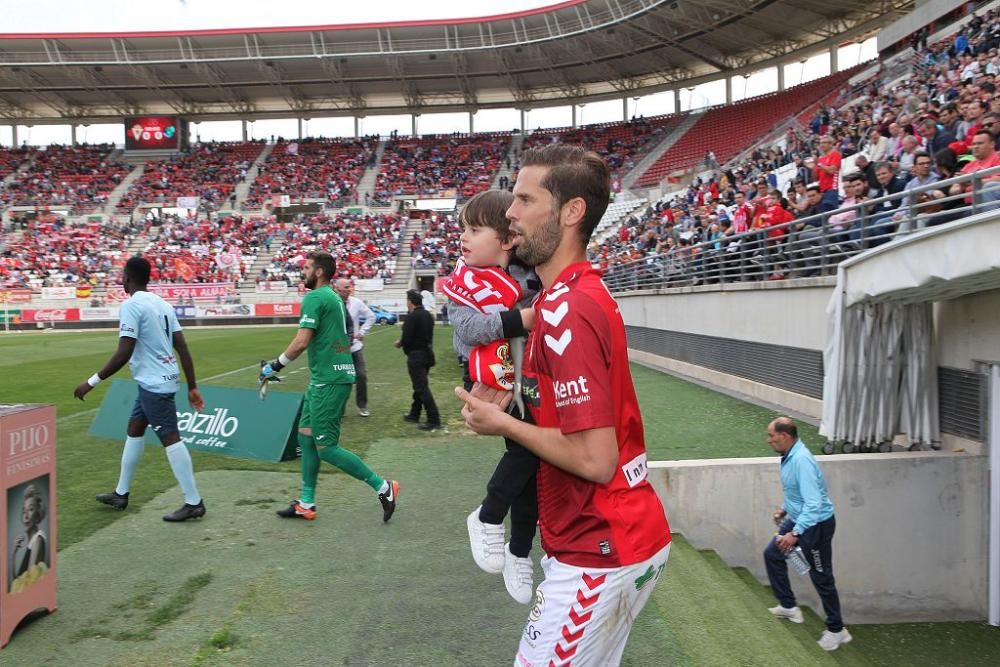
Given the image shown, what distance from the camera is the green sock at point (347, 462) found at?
18.2 feet

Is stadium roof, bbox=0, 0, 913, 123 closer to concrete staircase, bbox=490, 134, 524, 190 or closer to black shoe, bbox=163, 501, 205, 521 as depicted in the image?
concrete staircase, bbox=490, 134, 524, 190

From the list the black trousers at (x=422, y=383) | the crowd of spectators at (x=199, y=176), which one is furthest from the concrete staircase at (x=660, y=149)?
the black trousers at (x=422, y=383)

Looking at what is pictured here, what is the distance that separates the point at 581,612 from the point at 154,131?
68.4m

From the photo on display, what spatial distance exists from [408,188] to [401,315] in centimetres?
1653

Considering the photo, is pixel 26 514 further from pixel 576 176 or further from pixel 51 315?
pixel 51 315

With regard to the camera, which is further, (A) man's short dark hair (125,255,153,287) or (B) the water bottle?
(B) the water bottle

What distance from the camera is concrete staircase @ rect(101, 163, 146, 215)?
55781mm

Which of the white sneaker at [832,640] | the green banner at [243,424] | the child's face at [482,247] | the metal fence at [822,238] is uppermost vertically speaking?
the metal fence at [822,238]

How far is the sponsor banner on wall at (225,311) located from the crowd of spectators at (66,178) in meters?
19.9

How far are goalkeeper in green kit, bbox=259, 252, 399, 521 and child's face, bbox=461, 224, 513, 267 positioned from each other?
9.33 ft

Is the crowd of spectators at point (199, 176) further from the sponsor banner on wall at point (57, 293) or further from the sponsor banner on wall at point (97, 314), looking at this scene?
the sponsor banner on wall at point (97, 314)

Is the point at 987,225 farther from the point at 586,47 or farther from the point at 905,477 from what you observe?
the point at 586,47

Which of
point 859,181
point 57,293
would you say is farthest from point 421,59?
point 859,181

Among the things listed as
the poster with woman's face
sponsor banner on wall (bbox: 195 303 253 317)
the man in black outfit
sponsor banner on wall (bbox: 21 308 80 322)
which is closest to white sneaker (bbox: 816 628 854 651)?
the man in black outfit
